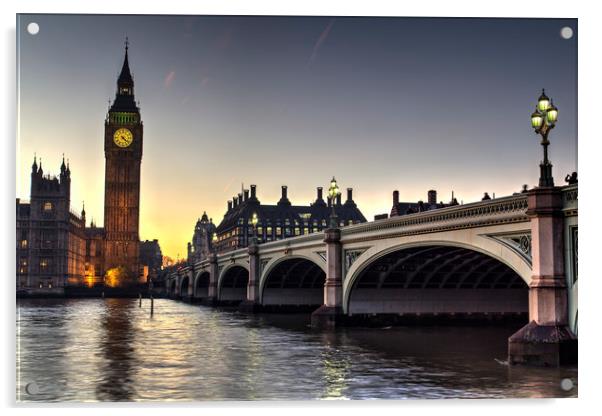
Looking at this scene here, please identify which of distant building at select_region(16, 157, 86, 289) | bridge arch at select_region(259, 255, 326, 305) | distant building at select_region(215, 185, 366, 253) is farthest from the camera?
distant building at select_region(215, 185, 366, 253)

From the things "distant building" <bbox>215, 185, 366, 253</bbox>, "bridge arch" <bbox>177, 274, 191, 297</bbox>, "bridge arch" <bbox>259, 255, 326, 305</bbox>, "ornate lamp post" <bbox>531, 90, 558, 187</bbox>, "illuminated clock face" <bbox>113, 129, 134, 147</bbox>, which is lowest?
"bridge arch" <bbox>177, 274, 191, 297</bbox>

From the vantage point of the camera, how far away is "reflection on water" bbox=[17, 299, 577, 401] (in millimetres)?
21484

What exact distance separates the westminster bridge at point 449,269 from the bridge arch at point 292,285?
9 cm

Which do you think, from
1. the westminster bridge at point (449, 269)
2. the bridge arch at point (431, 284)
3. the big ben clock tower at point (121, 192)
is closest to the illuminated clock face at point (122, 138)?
the big ben clock tower at point (121, 192)

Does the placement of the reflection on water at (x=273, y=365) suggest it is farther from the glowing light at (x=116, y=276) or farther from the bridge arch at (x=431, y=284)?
the glowing light at (x=116, y=276)

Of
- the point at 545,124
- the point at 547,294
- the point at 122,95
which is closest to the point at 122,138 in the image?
the point at 122,95

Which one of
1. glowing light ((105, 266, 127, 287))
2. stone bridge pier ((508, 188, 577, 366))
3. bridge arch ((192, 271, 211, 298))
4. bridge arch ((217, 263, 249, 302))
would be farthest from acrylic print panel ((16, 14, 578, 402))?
glowing light ((105, 266, 127, 287))

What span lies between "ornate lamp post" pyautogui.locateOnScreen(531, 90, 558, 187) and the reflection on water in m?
5.83

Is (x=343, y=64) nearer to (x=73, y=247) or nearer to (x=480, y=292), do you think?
(x=480, y=292)

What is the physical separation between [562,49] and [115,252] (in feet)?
581

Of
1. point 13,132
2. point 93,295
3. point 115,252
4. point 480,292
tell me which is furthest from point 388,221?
point 115,252

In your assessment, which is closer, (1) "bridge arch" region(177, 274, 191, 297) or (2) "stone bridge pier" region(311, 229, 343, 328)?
(2) "stone bridge pier" region(311, 229, 343, 328)

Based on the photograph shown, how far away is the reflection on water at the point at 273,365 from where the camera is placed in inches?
846

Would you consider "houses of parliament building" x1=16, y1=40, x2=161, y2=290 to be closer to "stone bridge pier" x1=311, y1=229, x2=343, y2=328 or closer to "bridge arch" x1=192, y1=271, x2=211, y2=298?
"bridge arch" x1=192, y1=271, x2=211, y2=298
